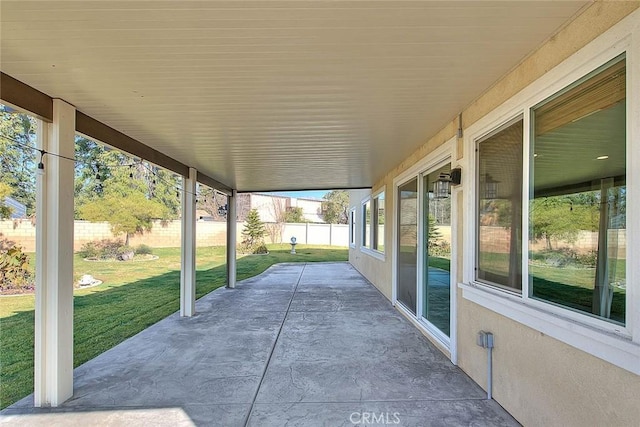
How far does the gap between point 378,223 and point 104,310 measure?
598cm

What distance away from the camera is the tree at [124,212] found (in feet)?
42.0

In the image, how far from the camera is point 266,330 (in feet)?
15.8

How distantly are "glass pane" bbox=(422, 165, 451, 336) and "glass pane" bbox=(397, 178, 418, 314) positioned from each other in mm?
435

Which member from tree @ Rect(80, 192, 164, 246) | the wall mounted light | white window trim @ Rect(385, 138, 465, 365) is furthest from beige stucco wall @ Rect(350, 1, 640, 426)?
tree @ Rect(80, 192, 164, 246)

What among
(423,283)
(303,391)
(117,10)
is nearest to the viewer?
(117,10)

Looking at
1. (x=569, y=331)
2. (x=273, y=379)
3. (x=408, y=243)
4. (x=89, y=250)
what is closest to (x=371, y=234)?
(x=408, y=243)

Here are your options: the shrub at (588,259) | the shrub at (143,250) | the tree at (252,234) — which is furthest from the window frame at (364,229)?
the shrub at (143,250)

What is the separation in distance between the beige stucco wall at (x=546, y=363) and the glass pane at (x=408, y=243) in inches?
70.8

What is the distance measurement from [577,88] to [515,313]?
151 centimetres

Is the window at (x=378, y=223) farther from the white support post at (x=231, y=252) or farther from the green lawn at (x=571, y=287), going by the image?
the green lawn at (x=571, y=287)

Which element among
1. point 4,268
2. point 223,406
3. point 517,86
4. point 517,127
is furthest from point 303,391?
point 4,268

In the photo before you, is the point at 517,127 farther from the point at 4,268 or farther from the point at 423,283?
the point at 4,268

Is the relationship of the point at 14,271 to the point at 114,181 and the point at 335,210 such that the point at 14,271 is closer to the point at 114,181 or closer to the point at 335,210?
the point at 114,181

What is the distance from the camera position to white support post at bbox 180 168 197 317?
5.59 m
